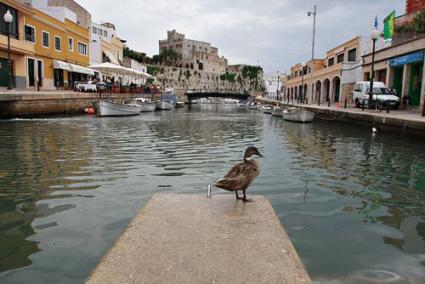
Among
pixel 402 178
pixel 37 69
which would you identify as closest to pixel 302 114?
pixel 402 178

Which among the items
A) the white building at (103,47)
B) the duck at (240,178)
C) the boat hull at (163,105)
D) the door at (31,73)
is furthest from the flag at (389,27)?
the duck at (240,178)

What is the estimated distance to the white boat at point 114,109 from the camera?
29578 millimetres

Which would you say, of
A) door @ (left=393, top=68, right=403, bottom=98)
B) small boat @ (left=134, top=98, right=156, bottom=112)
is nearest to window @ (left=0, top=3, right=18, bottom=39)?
small boat @ (left=134, top=98, right=156, bottom=112)

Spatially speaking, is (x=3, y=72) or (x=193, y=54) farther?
(x=193, y=54)

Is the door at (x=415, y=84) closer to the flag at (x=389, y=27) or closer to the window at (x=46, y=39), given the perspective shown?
the flag at (x=389, y=27)

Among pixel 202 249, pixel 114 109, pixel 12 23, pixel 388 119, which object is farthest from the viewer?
pixel 114 109

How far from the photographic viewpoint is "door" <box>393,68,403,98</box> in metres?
30.8

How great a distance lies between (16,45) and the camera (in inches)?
1141

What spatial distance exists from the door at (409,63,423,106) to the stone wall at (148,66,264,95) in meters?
68.5

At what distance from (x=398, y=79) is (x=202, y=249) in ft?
104

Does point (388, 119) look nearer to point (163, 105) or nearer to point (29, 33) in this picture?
point (29, 33)

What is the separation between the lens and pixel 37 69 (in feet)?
111

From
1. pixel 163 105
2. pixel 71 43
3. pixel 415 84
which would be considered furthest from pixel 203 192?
pixel 163 105

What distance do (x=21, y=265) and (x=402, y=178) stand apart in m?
7.96
